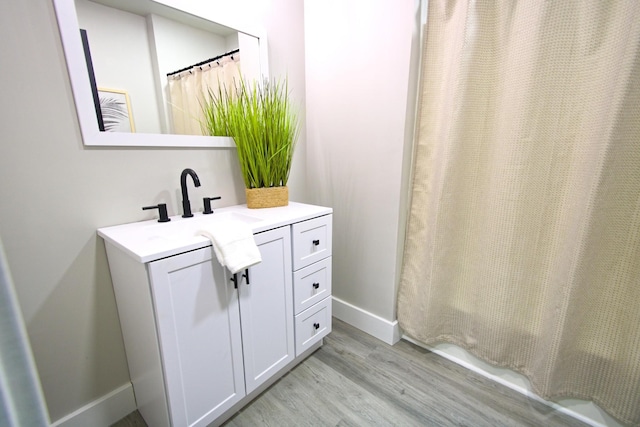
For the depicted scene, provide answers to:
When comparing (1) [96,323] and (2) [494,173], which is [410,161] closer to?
(2) [494,173]

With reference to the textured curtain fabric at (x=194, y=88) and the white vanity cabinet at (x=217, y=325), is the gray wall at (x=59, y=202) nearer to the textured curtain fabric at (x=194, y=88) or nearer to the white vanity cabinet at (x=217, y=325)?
the textured curtain fabric at (x=194, y=88)

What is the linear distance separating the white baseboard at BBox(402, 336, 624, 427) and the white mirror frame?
5.32 ft

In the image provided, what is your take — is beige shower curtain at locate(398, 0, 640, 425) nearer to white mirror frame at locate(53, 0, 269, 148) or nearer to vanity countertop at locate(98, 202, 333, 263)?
vanity countertop at locate(98, 202, 333, 263)

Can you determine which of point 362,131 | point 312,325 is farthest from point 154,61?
point 312,325

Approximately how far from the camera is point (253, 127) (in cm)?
141

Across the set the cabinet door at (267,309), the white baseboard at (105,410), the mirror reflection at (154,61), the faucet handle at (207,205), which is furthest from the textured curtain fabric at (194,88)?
the white baseboard at (105,410)

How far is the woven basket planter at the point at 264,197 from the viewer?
58.5 inches

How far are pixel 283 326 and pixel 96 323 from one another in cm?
76

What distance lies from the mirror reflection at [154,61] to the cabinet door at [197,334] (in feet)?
2.17

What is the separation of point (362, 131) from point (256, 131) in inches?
22.7

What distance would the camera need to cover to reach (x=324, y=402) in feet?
4.39

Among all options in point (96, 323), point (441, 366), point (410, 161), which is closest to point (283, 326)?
point (96, 323)

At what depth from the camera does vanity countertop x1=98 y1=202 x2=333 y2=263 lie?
91 cm

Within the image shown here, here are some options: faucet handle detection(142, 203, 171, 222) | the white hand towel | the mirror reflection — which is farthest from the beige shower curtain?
faucet handle detection(142, 203, 171, 222)
